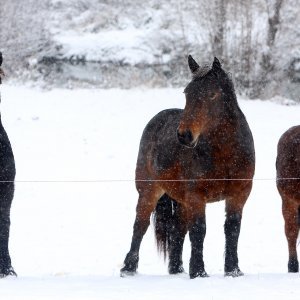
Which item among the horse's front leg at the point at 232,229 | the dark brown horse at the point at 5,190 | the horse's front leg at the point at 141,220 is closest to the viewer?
the horse's front leg at the point at 232,229

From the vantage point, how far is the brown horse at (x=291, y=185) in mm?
7609

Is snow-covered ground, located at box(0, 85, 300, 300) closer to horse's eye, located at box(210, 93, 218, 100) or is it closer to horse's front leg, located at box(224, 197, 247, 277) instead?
horse's front leg, located at box(224, 197, 247, 277)

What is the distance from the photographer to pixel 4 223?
704 centimetres

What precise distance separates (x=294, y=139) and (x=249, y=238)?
4294mm

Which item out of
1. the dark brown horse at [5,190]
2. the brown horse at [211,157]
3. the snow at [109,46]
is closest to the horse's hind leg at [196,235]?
the brown horse at [211,157]

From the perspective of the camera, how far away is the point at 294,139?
7.83m

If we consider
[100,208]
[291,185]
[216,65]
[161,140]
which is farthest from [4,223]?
[100,208]

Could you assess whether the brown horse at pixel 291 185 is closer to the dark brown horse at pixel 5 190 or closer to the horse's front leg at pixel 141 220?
the horse's front leg at pixel 141 220

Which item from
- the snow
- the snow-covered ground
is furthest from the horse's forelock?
the snow

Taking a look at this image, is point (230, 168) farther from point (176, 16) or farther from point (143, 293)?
point (176, 16)

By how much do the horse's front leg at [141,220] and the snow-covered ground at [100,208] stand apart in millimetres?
220

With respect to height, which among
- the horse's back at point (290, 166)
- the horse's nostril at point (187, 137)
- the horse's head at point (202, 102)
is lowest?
the horse's back at point (290, 166)

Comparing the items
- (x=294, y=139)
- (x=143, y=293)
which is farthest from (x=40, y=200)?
(x=143, y=293)

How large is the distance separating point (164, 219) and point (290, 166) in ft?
4.96
